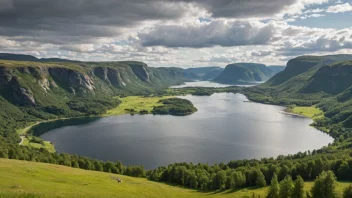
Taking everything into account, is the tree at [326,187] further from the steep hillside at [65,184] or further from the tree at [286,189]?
the steep hillside at [65,184]

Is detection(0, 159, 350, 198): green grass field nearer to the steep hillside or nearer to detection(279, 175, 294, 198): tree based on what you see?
the steep hillside

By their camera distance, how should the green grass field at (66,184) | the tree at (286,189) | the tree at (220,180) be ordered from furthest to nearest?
the tree at (220,180)
the tree at (286,189)
the green grass field at (66,184)

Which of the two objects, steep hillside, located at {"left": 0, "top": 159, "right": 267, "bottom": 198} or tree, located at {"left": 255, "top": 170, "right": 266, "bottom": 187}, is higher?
steep hillside, located at {"left": 0, "top": 159, "right": 267, "bottom": 198}

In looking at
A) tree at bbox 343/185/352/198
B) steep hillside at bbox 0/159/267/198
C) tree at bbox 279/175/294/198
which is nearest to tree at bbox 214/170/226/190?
steep hillside at bbox 0/159/267/198

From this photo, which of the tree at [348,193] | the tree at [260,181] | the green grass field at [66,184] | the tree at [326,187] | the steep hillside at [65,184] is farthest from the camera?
the tree at [260,181]

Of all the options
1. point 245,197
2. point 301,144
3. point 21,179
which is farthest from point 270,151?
point 21,179

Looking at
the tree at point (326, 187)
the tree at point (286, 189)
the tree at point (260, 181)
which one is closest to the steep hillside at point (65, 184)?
the tree at point (260, 181)

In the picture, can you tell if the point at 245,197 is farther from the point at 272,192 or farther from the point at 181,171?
the point at 181,171

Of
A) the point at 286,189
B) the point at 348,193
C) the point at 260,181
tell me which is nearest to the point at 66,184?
the point at 286,189
